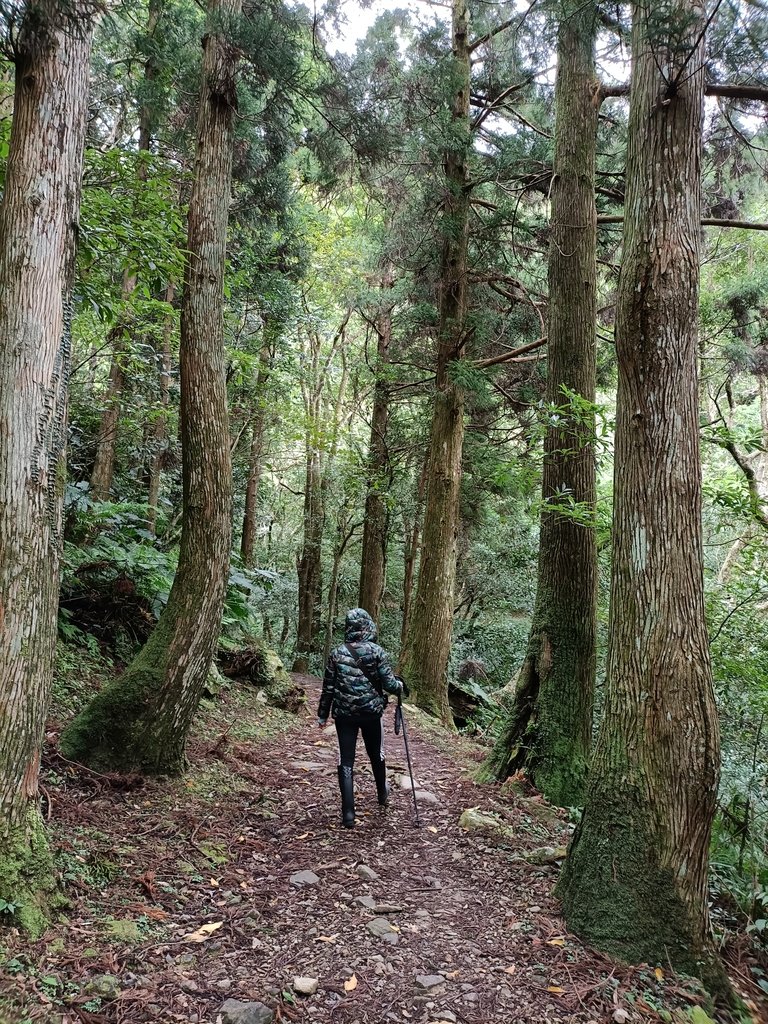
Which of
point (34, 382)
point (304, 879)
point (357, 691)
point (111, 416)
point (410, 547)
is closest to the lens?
point (34, 382)

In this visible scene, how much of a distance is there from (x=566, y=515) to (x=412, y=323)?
26.9 ft

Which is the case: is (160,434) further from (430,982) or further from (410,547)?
(430,982)

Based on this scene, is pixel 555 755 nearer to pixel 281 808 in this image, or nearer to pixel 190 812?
pixel 281 808

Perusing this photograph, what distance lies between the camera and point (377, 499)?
51.2 feet

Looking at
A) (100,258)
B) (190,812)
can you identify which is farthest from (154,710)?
(100,258)

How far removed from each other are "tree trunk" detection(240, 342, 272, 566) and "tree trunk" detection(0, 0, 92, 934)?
8.47 m

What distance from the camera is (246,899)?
3.99 metres

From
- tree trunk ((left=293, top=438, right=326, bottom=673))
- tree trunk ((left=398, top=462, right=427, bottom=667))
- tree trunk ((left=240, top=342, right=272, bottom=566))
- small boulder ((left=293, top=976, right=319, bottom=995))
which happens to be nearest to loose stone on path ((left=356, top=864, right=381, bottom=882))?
small boulder ((left=293, top=976, right=319, bottom=995))

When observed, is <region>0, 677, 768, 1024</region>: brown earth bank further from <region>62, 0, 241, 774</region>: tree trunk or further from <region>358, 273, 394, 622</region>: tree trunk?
<region>358, 273, 394, 622</region>: tree trunk

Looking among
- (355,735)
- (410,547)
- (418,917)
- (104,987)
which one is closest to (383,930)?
(418,917)

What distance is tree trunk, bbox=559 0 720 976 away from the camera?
360 centimetres

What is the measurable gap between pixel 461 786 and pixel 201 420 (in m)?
4.55

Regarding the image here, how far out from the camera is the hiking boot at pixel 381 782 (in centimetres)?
571

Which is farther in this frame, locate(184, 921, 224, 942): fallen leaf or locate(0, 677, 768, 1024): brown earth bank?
locate(184, 921, 224, 942): fallen leaf
